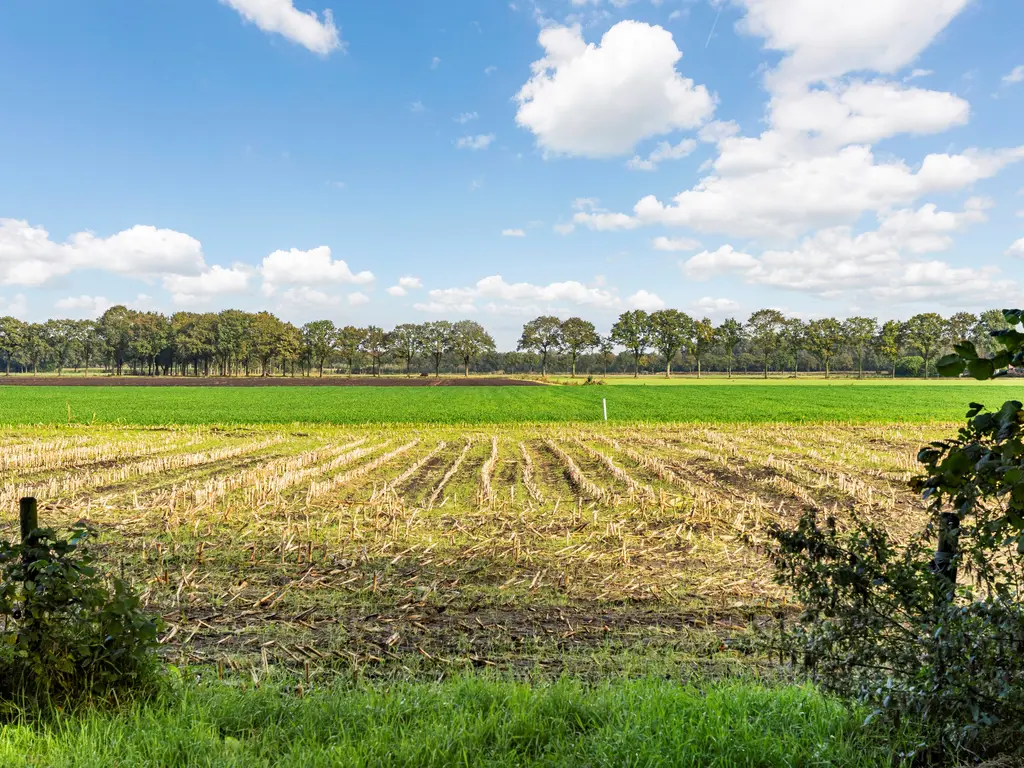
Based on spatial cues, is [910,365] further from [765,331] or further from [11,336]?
[11,336]

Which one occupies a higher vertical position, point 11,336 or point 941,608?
point 11,336

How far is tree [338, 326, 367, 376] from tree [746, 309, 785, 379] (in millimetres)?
102929

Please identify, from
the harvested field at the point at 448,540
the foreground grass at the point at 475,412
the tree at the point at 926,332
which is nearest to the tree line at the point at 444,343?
the tree at the point at 926,332

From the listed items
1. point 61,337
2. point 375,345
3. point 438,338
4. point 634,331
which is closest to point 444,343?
point 438,338

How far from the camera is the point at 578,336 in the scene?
6058 inches

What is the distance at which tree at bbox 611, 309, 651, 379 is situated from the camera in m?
141

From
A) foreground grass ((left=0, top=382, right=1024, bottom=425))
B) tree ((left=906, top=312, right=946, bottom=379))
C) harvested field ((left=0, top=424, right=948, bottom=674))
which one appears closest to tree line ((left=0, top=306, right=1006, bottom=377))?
tree ((left=906, top=312, right=946, bottom=379))

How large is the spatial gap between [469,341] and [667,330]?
51.2 meters

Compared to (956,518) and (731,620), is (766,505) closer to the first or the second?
(731,620)

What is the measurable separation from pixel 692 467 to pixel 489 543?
1102 cm

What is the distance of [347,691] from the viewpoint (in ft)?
15.5

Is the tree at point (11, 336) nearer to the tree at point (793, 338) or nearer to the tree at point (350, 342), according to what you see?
the tree at point (350, 342)

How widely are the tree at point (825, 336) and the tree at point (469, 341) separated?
8094 centimetres

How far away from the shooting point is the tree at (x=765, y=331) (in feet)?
456
